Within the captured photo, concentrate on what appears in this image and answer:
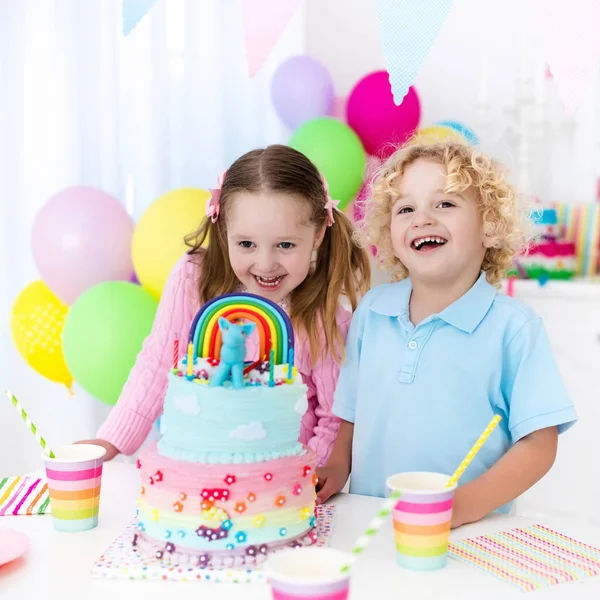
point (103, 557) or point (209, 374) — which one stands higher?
point (209, 374)

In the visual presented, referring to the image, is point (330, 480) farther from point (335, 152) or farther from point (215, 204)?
point (335, 152)

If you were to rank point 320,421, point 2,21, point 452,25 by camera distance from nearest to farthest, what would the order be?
point 320,421 → point 2,21 → point 452,25

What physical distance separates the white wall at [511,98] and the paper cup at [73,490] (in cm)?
223

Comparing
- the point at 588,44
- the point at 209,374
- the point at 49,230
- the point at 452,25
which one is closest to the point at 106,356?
the point at 49,230

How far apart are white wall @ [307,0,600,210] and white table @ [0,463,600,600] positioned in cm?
218

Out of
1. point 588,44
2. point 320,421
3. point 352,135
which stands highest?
point 588,44

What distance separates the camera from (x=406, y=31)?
1.36m

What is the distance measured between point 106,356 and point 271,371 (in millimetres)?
1185

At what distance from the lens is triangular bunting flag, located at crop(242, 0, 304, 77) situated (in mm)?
1567

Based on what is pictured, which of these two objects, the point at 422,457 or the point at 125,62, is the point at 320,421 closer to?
the point at 422,457

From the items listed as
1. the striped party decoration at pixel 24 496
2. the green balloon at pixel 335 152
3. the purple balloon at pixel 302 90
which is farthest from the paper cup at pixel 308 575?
the purple balloon at pixel 302 90

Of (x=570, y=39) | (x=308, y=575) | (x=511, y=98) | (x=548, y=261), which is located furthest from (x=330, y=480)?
(x=511, y=98)

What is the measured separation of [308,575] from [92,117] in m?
2.13

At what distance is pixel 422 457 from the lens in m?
1.46
